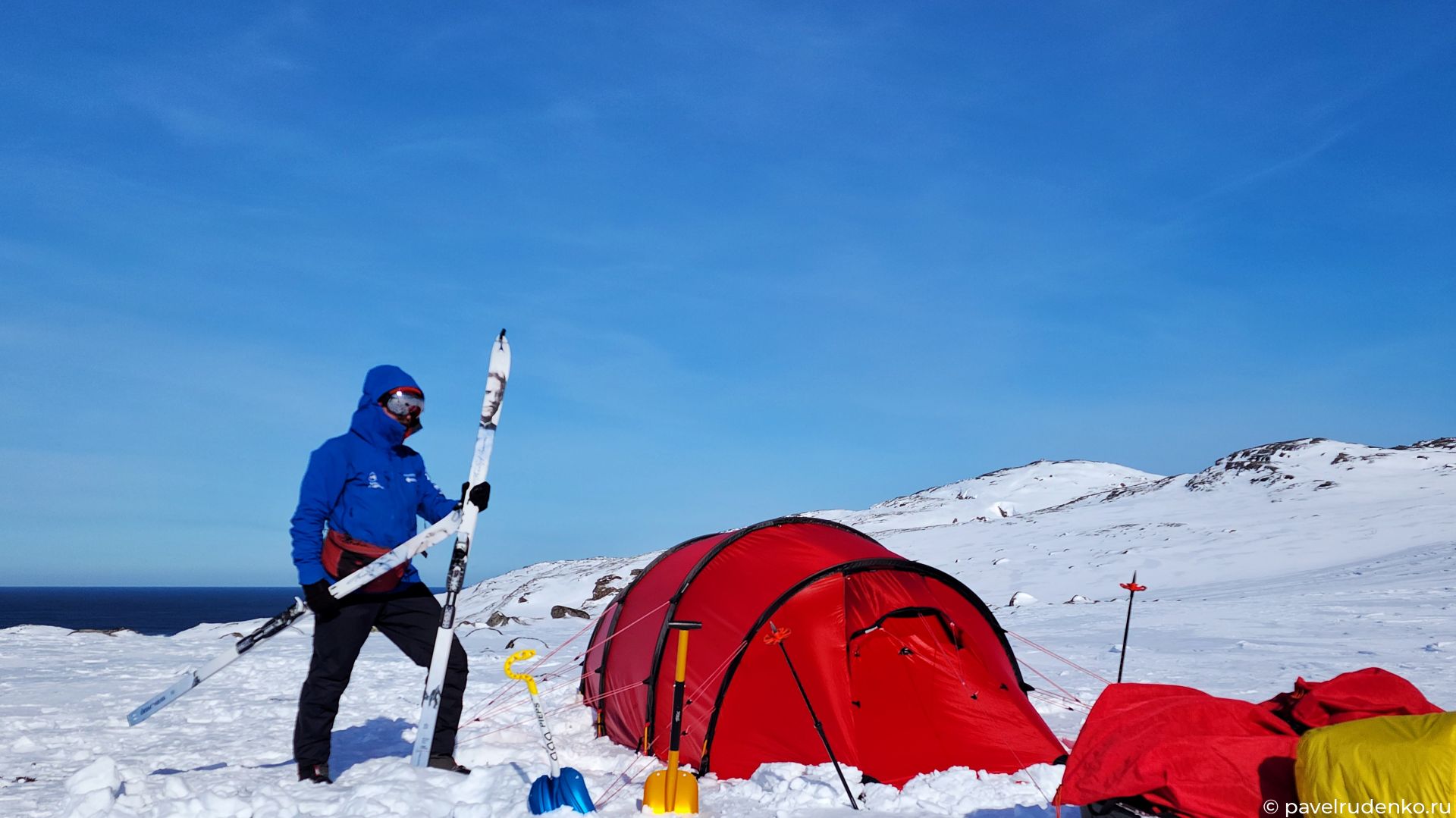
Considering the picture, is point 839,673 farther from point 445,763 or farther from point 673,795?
point 445,763

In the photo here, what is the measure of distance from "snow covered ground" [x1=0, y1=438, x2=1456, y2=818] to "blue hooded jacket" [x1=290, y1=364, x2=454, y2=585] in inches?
51.9

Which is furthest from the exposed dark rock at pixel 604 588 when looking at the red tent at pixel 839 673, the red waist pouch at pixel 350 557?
the red waist pouch at pixel 350 557

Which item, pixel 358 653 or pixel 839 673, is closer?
pixel 358 653

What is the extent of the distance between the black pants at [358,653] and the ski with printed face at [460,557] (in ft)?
0.26

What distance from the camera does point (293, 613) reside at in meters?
5.32

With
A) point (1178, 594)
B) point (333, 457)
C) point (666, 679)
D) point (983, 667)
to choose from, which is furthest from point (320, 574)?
point (1178, 594)

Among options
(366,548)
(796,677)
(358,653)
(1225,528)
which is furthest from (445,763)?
(1225,528)

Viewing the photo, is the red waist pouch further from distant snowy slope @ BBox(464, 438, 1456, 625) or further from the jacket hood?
distant snowy slope @ BBox(464, 438, 1456, 625)

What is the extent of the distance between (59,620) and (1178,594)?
106 meters

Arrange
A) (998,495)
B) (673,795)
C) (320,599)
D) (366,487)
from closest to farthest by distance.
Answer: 1. (673,795)
2. (320,599)
3. (366,487)
4. (998,495)

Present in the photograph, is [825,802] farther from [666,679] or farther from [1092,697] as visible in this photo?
[1092,697]

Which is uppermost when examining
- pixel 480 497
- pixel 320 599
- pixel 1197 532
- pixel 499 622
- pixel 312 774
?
pixel 1197 532

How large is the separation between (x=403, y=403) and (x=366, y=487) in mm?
547

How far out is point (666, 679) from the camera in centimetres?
639
